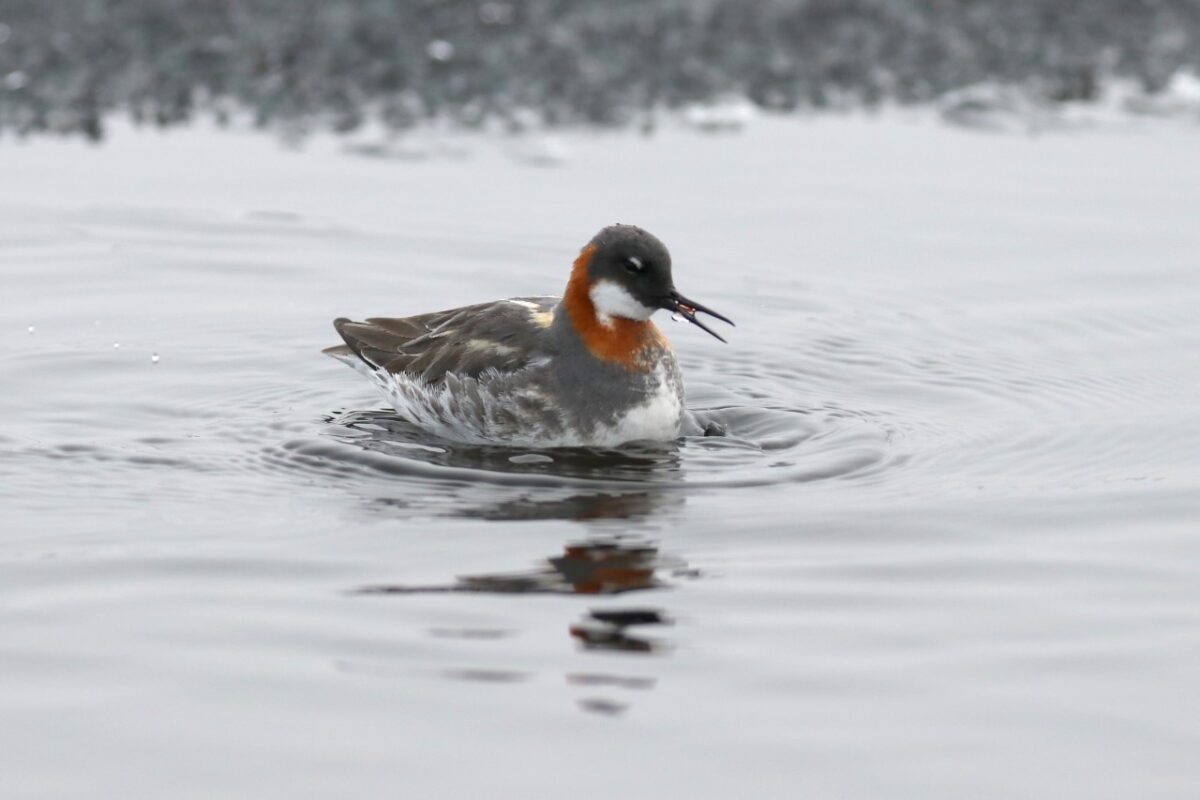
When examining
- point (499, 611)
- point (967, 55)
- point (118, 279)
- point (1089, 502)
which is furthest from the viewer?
point (967, 55)


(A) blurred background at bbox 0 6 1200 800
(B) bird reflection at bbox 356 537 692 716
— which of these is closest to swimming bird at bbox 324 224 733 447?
(A) blurred background at bbox 0 6 1200 800

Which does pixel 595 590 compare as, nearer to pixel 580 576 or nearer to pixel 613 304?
pixel 580 576

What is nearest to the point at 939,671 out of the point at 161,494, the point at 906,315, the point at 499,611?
the point at 499,611

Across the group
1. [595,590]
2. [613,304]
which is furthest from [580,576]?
[613,304]

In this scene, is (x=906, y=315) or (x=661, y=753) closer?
(x=661, y=753)

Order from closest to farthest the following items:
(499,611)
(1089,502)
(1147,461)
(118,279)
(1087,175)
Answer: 1. (499,611)
2. (1089,502)
3. (1147,461)
4. (118,279)
5. (1087,175)

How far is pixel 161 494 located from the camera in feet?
27.2

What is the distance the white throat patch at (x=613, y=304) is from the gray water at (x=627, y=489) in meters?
0.75

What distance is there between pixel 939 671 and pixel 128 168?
29.7ft

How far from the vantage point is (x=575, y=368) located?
31.1 feet

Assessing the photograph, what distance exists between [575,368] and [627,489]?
117 cm

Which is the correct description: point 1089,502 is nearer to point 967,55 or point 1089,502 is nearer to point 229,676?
point 229,676

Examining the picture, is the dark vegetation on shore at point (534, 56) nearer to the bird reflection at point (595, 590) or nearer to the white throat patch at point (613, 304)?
the white throat patch at point (613, 304)

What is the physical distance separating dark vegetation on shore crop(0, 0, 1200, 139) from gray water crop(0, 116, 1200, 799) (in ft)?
2.10
